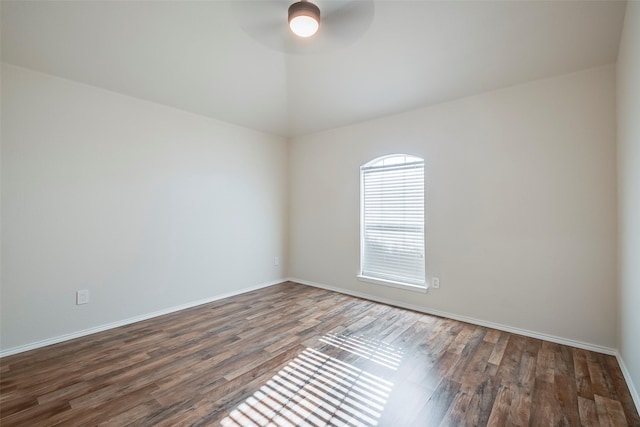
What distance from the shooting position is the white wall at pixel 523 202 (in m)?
2.39

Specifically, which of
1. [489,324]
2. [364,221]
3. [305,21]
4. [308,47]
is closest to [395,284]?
[364,221]

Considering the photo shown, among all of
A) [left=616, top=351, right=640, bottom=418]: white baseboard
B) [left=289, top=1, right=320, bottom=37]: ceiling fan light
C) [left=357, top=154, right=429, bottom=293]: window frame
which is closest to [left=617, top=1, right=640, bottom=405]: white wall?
[left=616, top=351, right=640, bottom=418]: white baseboard

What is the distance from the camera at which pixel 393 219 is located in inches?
146

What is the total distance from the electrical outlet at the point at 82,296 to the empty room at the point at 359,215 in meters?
0.02

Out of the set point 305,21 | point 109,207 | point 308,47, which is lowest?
point 109,207

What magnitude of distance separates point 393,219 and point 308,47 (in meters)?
2.28

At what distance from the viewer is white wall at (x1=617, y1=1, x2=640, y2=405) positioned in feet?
5.59

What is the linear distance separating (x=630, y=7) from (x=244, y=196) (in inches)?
163

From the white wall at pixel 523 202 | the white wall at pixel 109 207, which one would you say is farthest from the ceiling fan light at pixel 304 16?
the white wall at pixel 109 207

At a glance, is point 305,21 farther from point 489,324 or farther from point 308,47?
point 489,324

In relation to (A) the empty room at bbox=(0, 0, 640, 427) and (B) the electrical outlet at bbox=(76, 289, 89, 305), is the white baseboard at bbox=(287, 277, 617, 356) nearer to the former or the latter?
(A) the empty room at bbox=(0, 0, 640, 427)

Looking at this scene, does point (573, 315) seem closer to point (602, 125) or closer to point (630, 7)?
point (602, 125)

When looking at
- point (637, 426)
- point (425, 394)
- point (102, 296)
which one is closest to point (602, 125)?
point (637, 426)

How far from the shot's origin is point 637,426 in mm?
1553
